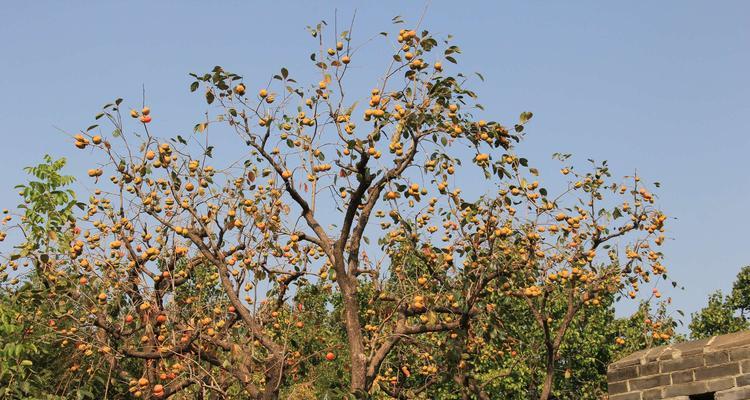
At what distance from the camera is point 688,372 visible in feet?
29.3

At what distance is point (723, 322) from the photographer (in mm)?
37281

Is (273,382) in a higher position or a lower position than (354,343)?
lower

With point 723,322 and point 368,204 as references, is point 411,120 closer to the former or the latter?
point 368,204

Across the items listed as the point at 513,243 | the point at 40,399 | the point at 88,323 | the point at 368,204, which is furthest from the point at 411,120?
the point at 40,399

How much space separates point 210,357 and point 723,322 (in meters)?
30.8

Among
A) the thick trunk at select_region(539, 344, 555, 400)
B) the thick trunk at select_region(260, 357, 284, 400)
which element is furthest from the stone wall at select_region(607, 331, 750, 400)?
the thick trunk at select_region(260, 357, 284, 400)

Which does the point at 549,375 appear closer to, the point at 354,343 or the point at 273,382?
the point at 354,343

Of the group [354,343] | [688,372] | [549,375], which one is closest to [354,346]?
[354,343]

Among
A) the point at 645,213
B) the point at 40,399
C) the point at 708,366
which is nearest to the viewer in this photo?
the point at 708,366

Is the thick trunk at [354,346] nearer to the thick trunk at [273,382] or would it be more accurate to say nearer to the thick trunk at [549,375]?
the thick trunk at [273,382]

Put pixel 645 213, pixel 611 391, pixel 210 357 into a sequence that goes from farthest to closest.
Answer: pixel 645 213
pixel 210 357
pixel 611 391

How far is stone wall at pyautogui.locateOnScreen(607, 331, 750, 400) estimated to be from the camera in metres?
8.59

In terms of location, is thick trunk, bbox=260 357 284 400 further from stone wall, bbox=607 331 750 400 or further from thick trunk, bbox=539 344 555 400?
thick trunk, bbox=539 344 555 400

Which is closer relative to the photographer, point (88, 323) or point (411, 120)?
point (411, 120)
